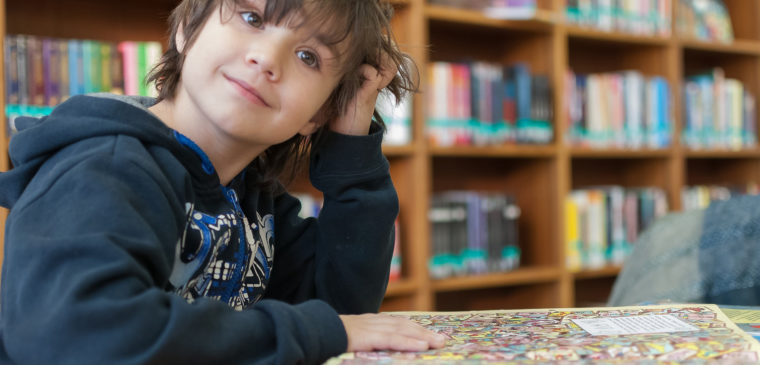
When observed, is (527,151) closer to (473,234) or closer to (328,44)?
(473,234)

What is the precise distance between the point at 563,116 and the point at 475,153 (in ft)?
1.41

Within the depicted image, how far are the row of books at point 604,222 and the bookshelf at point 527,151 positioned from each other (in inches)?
2.4

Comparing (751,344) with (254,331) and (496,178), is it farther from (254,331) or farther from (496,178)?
(496,178)

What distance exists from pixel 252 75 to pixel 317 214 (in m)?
1.39

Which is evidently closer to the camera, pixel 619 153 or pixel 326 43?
pixel 326 43

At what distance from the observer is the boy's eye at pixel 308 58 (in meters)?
0.88

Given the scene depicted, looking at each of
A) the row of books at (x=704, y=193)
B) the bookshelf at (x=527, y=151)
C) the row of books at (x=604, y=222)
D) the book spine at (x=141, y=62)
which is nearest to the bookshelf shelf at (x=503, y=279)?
the bookshelf at (x=527, y=151)

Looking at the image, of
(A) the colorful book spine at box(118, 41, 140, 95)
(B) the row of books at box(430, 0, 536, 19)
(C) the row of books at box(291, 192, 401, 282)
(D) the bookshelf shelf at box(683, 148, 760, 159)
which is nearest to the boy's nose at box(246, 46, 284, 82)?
(A) the colorful book spine at box(118, 41, 140, 95)

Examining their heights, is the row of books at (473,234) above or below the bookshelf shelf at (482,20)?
below

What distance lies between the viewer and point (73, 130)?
0.73m

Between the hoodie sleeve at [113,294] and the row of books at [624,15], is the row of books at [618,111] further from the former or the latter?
the hoodie sleeve at [113,294]

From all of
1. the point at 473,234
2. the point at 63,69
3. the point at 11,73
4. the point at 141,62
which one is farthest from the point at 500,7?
the point at 11,73

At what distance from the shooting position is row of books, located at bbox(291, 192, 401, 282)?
7.11 ft

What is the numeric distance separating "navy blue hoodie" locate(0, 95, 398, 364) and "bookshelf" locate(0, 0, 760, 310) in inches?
38.6
